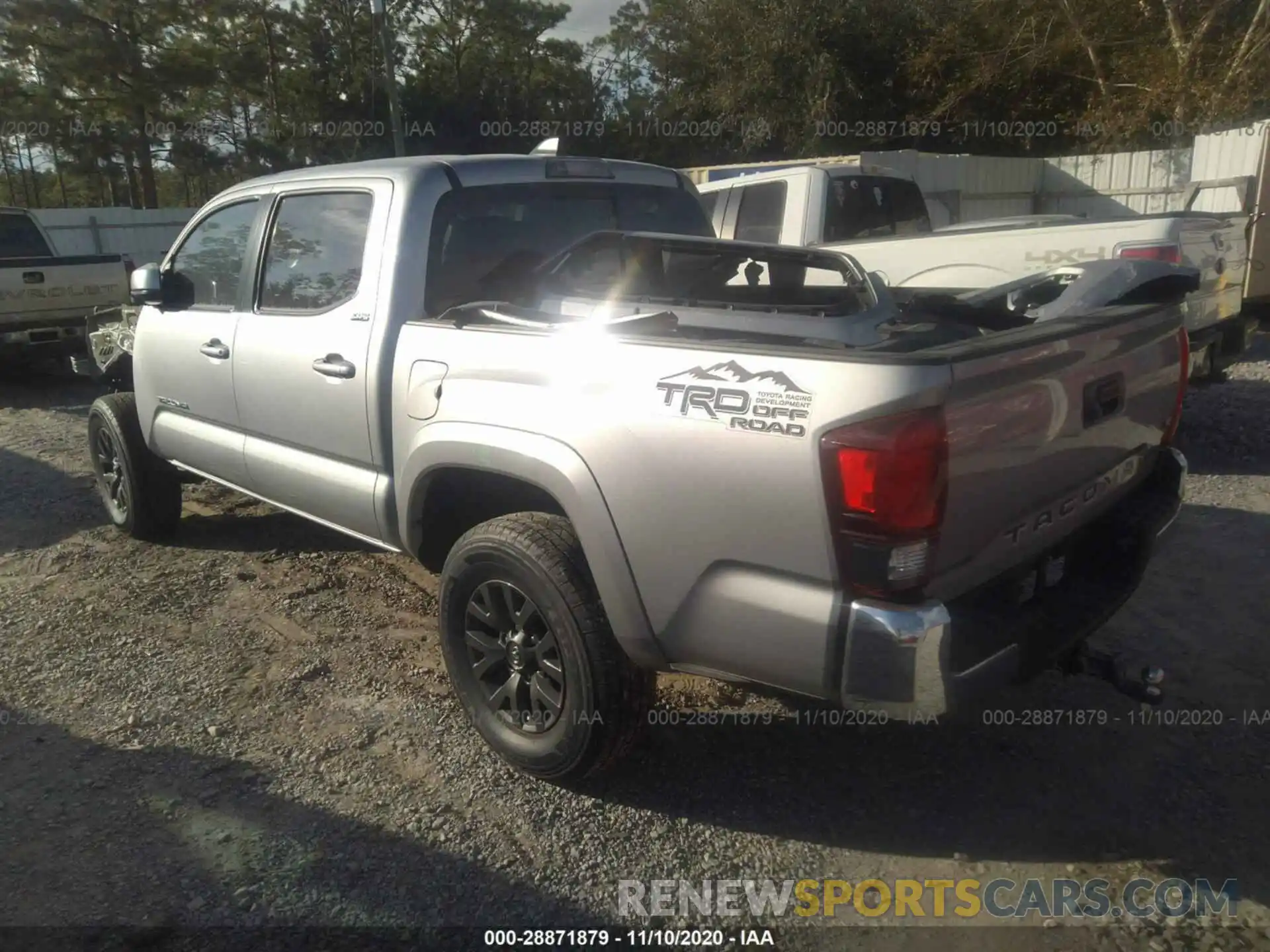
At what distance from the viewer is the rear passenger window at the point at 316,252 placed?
3.65 metres

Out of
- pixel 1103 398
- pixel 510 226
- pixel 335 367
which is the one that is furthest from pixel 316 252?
pixel 1103 398

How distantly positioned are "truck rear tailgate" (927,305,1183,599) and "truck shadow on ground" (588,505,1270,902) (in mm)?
511

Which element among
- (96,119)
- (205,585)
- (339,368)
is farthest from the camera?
(96,119)

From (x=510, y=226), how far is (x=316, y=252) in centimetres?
80

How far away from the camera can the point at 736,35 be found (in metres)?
21.3

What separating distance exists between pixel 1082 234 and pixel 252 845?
5380 millimetres

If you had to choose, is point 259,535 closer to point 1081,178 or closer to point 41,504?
point 41,504

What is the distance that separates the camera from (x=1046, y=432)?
2.57 m

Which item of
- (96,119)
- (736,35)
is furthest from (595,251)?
(96,119)

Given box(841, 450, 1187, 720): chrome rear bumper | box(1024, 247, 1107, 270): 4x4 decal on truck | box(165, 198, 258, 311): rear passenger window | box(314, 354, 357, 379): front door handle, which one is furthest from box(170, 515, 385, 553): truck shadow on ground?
box(1024, 247, 1107, 270): 4x4 decal on truck

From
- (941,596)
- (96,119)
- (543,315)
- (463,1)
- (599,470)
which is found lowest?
(941,596)

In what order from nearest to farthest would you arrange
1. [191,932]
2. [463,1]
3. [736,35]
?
1. [191,932]
2. [736,35]
3. [463,1]

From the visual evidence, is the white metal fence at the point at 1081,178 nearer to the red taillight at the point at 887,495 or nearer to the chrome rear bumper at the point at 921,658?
the chrome rear bumper at the point at 921,658

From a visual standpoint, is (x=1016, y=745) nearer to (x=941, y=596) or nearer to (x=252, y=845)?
(x=941, y=596)
